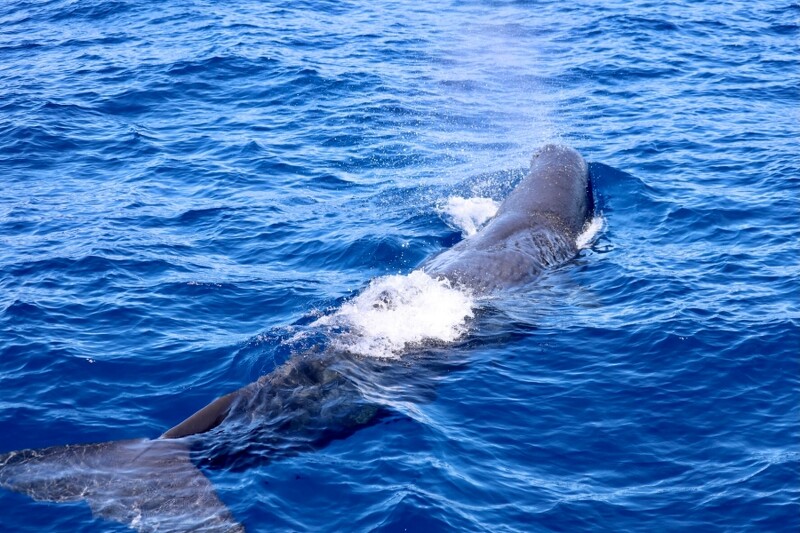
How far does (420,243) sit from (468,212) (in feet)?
6.68

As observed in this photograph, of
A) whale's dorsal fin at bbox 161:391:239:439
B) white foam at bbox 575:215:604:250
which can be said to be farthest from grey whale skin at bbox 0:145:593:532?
white foam at bbox 575:215:604:250

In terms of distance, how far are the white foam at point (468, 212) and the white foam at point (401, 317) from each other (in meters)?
4.02

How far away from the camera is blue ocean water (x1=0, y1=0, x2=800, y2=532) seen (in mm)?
12664

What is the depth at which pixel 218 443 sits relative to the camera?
12.7m

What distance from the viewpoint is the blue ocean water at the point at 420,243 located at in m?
12.7

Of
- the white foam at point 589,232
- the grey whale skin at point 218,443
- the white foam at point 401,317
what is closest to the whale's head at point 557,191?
the white foam at point 589,232

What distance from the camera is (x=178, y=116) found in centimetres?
2952

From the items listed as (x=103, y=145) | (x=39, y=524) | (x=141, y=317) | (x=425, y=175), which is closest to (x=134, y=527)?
(x=39, y=524)

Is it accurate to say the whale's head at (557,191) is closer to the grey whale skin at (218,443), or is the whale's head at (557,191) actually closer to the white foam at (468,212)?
the white foam at (468,212)

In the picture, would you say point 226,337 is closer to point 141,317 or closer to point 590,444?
point 141,317

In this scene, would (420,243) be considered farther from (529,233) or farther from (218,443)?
(218,443)

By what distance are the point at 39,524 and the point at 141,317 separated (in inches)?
265

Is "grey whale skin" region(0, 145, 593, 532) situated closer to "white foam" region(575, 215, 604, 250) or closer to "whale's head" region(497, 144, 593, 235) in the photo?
"white foam" region(575, 215, 604, 250)

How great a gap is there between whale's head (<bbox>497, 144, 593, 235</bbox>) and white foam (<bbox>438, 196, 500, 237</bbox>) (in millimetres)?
831
